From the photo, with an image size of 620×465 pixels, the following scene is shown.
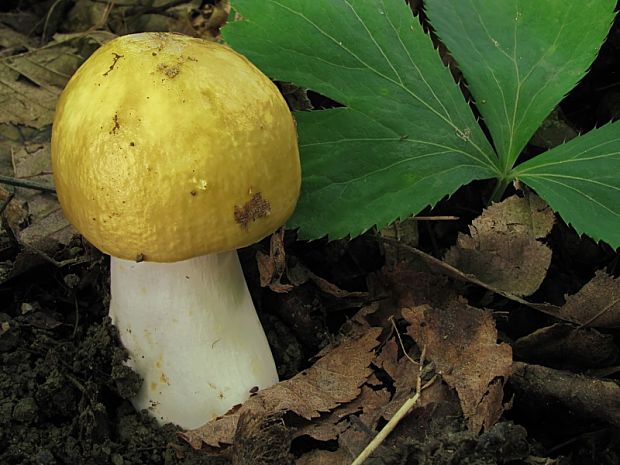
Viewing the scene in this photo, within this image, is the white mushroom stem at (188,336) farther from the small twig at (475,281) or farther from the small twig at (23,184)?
the small twig at (475,281)

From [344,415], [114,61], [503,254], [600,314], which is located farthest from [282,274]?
[600,314]

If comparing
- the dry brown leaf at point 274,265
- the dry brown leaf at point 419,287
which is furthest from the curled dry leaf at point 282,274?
the dry brown leaf at point 419,287

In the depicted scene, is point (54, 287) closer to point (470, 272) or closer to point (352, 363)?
point (352, 363)

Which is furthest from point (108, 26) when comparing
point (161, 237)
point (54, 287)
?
point (161, 237)

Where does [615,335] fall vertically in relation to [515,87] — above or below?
below

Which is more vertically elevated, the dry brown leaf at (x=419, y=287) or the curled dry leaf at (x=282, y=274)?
the dry brown leaf at (x=419, y=287)

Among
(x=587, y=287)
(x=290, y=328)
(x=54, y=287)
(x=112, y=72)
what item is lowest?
(x=54, y=287)

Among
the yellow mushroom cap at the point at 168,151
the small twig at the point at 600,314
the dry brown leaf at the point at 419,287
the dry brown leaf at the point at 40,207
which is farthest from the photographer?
the dry brown leaf at the point at 40,207
